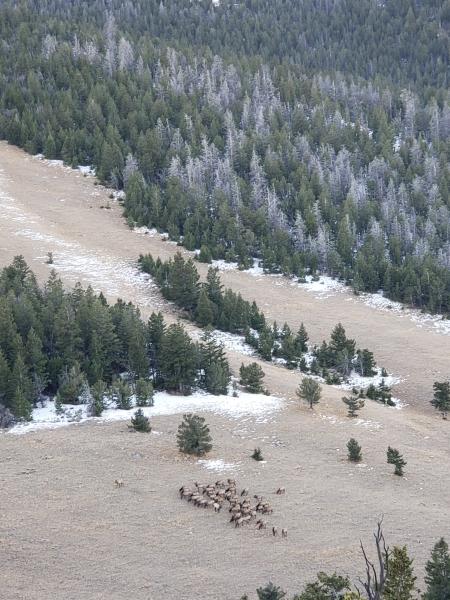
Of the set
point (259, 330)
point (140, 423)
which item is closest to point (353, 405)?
point (140, 423)

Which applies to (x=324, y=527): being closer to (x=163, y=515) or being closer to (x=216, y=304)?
(x=163, y=515)

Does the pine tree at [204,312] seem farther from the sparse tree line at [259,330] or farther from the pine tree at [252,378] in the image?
the pine tree at [252,378]

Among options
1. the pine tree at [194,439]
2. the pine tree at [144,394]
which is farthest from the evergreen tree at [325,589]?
the pine tree at [144,394]

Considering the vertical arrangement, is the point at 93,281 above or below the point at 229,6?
below

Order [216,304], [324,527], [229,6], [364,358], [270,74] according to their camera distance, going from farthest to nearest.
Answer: [229,6] → [270,74] → [216,304] → [364,358] → [324,527]

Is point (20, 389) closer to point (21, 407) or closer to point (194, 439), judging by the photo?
point (21, 407)

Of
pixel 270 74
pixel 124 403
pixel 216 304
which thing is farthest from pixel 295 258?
pixel 270 74

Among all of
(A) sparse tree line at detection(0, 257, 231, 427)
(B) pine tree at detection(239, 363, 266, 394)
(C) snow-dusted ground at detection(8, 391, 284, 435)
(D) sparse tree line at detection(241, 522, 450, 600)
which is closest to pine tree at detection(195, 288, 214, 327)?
(A) sparse tree line at detection(0, 257, 231, 427)
